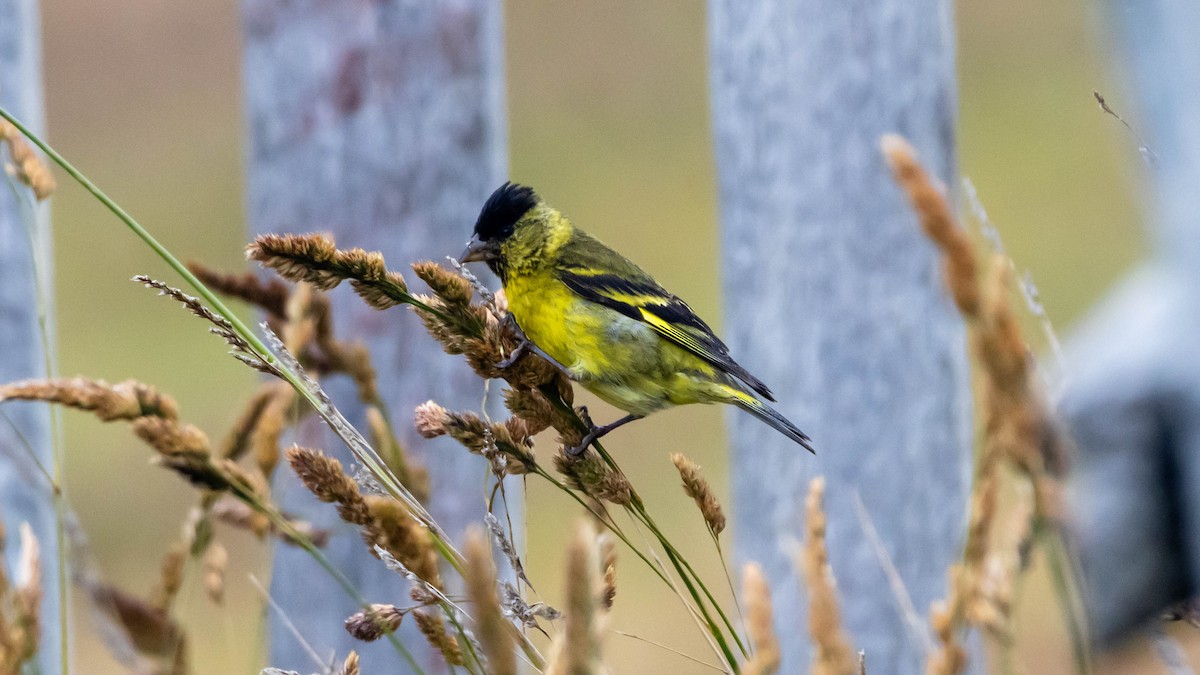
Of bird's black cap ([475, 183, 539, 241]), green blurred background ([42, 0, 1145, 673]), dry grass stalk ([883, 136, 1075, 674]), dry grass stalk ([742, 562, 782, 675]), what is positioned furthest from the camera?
green blurred background ([42, 0, 1145, 673])

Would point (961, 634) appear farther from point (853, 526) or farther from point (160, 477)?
point (160, 477)

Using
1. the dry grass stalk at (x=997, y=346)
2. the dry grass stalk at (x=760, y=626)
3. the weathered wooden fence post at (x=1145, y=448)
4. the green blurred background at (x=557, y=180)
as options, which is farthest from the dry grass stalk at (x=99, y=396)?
the green blurred background at (x=557, y=180)

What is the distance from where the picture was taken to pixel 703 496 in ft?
4.42

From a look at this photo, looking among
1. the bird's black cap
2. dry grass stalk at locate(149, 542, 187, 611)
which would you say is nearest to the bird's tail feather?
the bird's black cap

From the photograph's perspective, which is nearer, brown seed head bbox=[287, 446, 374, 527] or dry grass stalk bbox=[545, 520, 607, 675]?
dry grass stalk bbox=[545, 520, 607, 675]

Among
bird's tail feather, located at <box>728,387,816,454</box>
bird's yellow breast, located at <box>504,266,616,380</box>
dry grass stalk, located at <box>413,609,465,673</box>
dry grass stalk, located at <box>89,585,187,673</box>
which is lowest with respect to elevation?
dry grass stalk, located at <box>413,609,465,673</box>

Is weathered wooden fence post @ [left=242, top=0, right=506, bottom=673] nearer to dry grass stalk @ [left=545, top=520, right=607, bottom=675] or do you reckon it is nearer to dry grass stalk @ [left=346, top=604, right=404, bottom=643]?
dry grass stalk @ [left=346, top=604, right=404, bottom=643]

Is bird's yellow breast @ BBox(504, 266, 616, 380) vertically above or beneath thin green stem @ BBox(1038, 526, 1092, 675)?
above

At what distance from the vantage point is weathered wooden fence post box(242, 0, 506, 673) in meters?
2.63

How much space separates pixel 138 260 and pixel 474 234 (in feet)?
48.2

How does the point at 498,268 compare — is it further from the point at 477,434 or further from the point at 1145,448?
the point at 477,434

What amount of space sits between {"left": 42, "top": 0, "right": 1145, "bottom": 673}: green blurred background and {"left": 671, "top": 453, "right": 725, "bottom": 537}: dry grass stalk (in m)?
5.21

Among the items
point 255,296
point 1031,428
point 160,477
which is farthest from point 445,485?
point 160,477

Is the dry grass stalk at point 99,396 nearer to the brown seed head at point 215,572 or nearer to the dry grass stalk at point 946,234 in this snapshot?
the brown seed head at point 215,572
